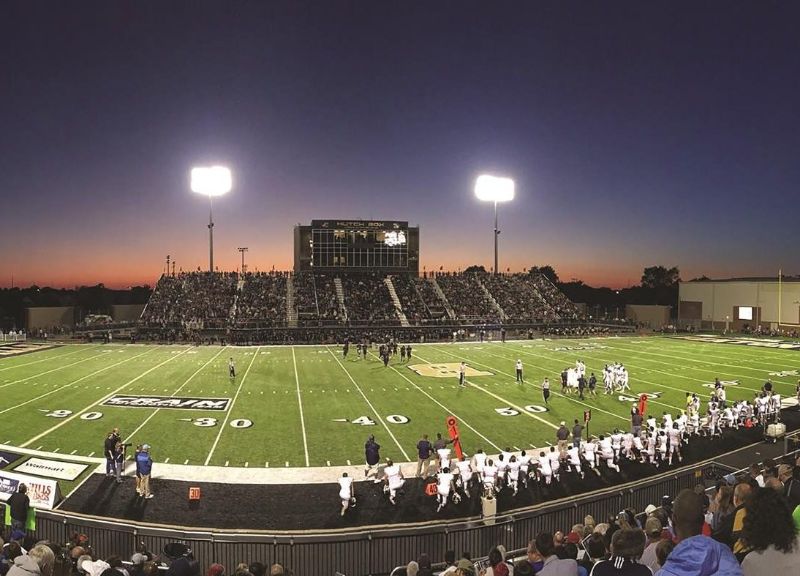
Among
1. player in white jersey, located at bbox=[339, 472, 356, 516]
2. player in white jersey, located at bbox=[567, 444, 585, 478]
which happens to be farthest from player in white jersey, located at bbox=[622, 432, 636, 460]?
player in white jersey, located at bbox=[339, 472, 356, 516]

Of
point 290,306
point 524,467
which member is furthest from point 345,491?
point 290,306

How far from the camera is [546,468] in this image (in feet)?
43.7

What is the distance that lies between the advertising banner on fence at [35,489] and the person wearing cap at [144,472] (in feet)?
5.40

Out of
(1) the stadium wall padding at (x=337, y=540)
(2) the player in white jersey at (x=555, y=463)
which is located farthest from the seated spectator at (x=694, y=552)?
(2) the player in white jersey at (x=555, y=463)

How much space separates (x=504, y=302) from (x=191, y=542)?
55.2 m

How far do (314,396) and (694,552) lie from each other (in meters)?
21.4

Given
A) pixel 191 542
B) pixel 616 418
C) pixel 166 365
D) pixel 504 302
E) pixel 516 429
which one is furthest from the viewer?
pixel 504 302

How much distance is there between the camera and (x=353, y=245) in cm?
7212

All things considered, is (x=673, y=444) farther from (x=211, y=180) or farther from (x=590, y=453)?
(x=211, y=180)

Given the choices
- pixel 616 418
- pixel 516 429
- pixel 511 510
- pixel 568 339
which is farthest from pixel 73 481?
pixel 568 339

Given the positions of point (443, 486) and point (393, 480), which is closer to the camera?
point (443, 486)

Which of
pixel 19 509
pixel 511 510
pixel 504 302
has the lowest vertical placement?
pixel 511 510

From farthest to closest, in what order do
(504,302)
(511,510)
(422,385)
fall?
(504,302), (422,385), (511,510)

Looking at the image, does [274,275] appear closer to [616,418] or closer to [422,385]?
[422,385]
